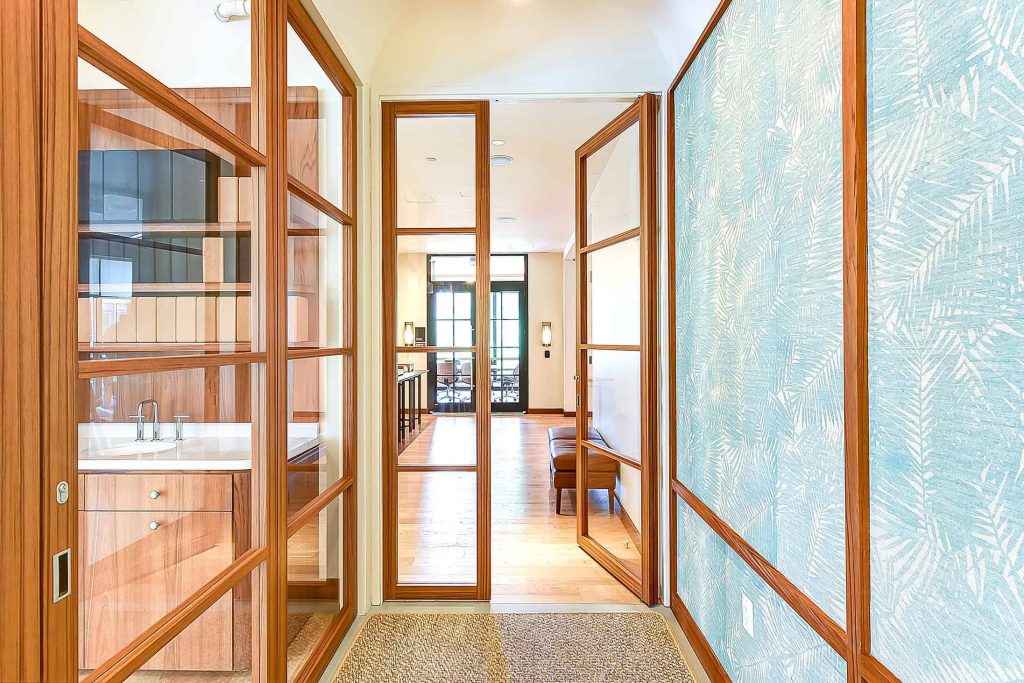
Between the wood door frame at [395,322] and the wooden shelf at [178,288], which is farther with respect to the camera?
the wood door frame at [395,322]

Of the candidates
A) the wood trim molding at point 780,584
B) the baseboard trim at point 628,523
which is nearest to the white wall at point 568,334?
the baseboard trim at point 628,523

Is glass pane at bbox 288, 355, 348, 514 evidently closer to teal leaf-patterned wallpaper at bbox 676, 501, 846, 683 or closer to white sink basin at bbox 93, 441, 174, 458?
white sink basin at bbox 93, 441, 174, 458

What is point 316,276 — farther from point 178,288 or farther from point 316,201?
point 178,288

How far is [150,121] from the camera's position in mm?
1101

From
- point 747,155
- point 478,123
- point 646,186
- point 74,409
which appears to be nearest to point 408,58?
point 478,123

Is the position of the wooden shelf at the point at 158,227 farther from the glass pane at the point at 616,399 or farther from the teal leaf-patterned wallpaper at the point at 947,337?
the glass pane at the point at 616,399

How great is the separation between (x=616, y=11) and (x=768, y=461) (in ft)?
7.17

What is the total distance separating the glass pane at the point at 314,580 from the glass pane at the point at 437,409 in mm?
456

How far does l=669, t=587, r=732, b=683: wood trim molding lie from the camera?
1.88 meters

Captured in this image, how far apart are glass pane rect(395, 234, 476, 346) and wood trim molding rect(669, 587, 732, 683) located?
1627 mm

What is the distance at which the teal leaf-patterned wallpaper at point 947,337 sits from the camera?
743 millimetres

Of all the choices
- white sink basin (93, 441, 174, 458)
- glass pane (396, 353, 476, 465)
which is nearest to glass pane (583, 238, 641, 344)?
glass pane (396, 353, 476, 465)

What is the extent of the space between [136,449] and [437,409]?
5.31ft

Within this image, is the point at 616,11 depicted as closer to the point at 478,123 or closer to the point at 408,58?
the point at 478,123
